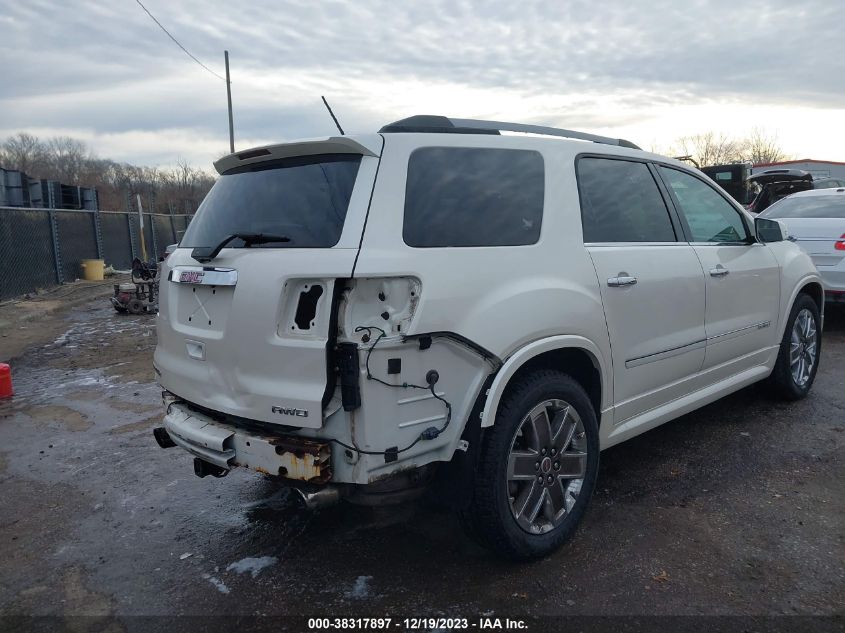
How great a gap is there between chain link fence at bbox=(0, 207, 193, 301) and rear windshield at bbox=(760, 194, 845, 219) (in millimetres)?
13822

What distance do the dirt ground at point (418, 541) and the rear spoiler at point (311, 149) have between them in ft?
5.29

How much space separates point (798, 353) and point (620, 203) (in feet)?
8.88

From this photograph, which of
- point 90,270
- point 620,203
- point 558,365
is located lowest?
point 90,270

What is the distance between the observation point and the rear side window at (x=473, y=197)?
2.69 metres

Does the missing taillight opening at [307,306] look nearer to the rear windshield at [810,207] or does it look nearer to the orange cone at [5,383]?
the orange cone at [5,383]

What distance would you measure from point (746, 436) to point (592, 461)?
1987 millimetres

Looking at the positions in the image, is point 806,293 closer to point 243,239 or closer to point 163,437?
point 243,239

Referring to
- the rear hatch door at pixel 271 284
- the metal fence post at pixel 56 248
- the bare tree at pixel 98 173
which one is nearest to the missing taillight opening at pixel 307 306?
the rear hatch door at pixel 271 284

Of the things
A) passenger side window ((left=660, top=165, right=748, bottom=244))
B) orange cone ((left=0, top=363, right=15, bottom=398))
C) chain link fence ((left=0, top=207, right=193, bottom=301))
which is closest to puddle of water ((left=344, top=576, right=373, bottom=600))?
passenger side window ((left=660, top=165, right=748, bottom=244))

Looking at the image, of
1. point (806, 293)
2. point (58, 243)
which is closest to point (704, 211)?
point (806, 293)

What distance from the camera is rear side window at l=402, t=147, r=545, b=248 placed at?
2691 millimetres

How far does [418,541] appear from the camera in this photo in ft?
10.7

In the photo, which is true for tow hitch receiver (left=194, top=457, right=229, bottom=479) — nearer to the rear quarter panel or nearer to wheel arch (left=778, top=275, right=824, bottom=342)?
the rear quarter panel

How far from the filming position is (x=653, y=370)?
11.9 ft
